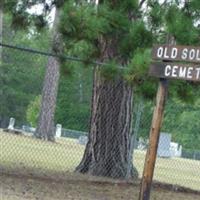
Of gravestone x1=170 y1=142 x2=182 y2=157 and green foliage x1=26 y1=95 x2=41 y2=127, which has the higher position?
green foliage x1=26 y1=95 x2=41 y2=127

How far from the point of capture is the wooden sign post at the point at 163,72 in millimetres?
6789

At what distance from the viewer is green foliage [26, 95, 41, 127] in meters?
48.3

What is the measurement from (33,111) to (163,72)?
43045 mm

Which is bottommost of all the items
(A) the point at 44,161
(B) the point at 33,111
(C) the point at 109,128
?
(A) the point at 44,161

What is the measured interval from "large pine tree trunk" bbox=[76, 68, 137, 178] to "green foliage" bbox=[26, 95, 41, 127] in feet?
120

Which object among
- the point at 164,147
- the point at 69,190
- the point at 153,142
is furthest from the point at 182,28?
the point at 164,147

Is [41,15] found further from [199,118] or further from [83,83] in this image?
[199,118]

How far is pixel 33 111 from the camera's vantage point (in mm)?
49656

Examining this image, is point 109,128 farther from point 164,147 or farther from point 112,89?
point 164,147

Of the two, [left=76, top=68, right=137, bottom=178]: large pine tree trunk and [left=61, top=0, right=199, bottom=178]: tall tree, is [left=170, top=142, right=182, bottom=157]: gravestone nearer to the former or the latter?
[left=76, top=68, right=137, bottom=178]: large pine tree trunk

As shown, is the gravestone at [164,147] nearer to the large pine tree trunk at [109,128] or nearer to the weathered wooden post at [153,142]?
the large pine tree trunk at [109,128]

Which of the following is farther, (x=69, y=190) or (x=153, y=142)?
(x=69, y=190)

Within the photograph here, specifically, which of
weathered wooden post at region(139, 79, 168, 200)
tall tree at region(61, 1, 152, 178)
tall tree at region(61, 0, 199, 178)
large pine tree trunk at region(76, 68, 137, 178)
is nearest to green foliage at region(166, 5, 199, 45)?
tall tree at region(61, 0, 199, 178)

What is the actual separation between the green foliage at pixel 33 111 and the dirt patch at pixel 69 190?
37469mm
